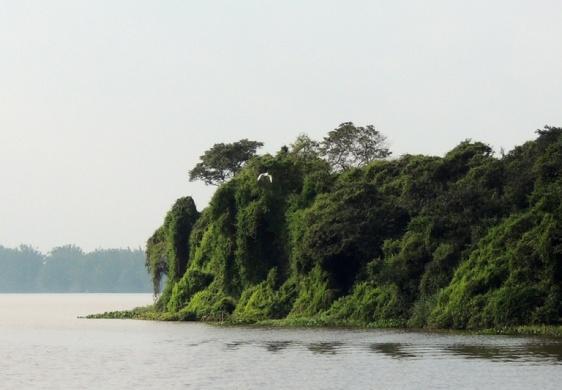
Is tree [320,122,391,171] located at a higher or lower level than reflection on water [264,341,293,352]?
higher

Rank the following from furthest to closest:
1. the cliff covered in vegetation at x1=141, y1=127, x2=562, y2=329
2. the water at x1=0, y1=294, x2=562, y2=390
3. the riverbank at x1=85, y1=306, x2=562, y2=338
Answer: the cliff covered in vegetation at x1=141, y1=127, x2=562, y2=329 → the riverbank at x1=85, y1=306, x2=562, y2=338 → the water at x1=0, y1=294, x2=562, y2=390

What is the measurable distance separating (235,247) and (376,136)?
801 inches

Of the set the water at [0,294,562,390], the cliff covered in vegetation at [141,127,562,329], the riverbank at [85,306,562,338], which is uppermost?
the cliff covered in vegetation at [141,127,562,329]

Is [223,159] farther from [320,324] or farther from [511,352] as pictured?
[511,352]

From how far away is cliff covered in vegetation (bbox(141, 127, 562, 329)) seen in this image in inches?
2058

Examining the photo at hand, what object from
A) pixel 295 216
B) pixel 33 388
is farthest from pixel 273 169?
pixel 33 388

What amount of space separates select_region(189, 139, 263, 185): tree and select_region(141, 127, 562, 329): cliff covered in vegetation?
1089 cm

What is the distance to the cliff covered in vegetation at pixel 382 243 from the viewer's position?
172ft

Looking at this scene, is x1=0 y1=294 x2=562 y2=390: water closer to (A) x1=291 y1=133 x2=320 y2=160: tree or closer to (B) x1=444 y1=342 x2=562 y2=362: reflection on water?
(B) x1=444 y1=342 x2=562 y2=362: reflection on water

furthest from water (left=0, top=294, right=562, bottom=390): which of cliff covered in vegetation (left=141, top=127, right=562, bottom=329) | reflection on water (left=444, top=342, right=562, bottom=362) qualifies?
cliff covered in vegetation (left=141, top=127, right=562, bottom=329)

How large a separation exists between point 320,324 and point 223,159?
34.3 metres

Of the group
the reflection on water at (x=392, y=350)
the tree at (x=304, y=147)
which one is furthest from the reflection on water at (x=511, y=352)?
the tree at (x=304, y=147)

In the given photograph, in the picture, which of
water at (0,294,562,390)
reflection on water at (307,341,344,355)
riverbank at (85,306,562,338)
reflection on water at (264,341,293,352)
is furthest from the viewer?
riverbank at (85,306,562,338)

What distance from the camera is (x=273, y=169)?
2901 inches
